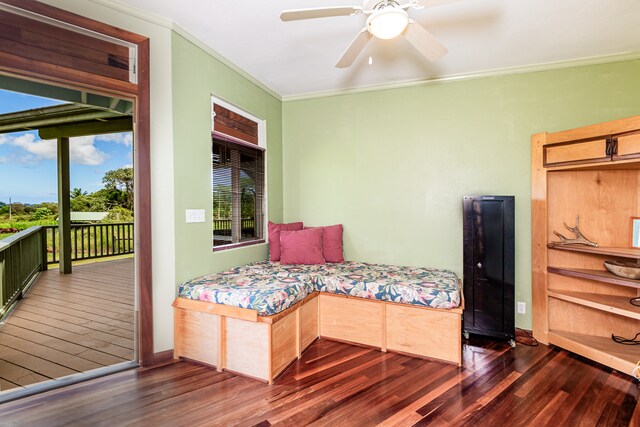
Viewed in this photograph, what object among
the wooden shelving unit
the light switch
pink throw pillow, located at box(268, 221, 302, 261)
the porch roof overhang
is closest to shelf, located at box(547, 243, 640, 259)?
the wooden shelving unit

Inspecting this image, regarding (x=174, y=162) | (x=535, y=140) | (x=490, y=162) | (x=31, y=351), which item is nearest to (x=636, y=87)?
(x=535, y=140)

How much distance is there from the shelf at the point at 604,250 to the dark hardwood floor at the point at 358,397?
0.91 m

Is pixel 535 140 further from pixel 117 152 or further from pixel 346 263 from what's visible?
pixel 117 152

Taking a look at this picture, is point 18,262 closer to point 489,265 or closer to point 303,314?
point 303,314

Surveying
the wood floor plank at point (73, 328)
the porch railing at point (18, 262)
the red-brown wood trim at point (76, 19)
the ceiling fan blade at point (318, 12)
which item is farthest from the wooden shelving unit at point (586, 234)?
the porch railing at point (18, 262)

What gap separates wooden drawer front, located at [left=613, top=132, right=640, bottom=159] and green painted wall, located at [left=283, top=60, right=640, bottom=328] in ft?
2.47

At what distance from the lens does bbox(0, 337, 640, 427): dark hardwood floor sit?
1688 millimetres

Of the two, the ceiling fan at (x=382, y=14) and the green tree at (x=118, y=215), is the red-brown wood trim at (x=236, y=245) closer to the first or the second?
the ceiling fan at (x=382, y=14)

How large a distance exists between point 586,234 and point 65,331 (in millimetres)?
5229

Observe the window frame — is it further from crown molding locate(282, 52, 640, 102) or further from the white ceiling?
crown molding locate(282, 52, 640, 102)

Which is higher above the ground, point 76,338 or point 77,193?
point 77,193

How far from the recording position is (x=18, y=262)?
4039 millimetres

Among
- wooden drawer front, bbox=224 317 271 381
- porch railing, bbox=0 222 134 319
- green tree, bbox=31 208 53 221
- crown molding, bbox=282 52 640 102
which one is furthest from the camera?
green tree, bbox=31 208 53 221

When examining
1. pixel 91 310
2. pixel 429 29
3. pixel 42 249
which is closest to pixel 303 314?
pixel 429 29
